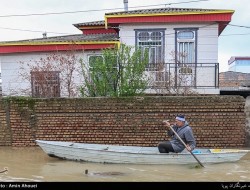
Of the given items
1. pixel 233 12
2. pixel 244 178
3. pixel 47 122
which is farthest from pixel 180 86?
pixel 244 178

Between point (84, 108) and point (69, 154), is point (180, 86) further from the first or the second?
point (69, 154)

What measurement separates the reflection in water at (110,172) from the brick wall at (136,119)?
4.12ft

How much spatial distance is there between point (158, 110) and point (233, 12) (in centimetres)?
779

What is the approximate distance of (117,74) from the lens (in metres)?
13.7

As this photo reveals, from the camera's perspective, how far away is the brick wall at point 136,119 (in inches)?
477

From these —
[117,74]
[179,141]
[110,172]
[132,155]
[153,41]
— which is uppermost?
[153,41]

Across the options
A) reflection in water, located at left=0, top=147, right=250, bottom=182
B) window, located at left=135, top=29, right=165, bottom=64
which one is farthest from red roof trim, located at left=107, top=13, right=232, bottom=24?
reflection in water, located at left=0, top=147, right=250, bottom=182

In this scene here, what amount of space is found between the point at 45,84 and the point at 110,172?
7380 millimetres

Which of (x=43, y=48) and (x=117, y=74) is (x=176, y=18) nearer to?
(x=117, y=74)

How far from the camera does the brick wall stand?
39.7 feet

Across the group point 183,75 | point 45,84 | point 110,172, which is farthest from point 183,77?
point 110,172

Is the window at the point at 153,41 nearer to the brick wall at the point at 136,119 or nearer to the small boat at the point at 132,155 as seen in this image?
the brick wall at the point at 136,119

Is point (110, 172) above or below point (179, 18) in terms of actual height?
below

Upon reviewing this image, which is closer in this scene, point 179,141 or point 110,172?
point 110,172
